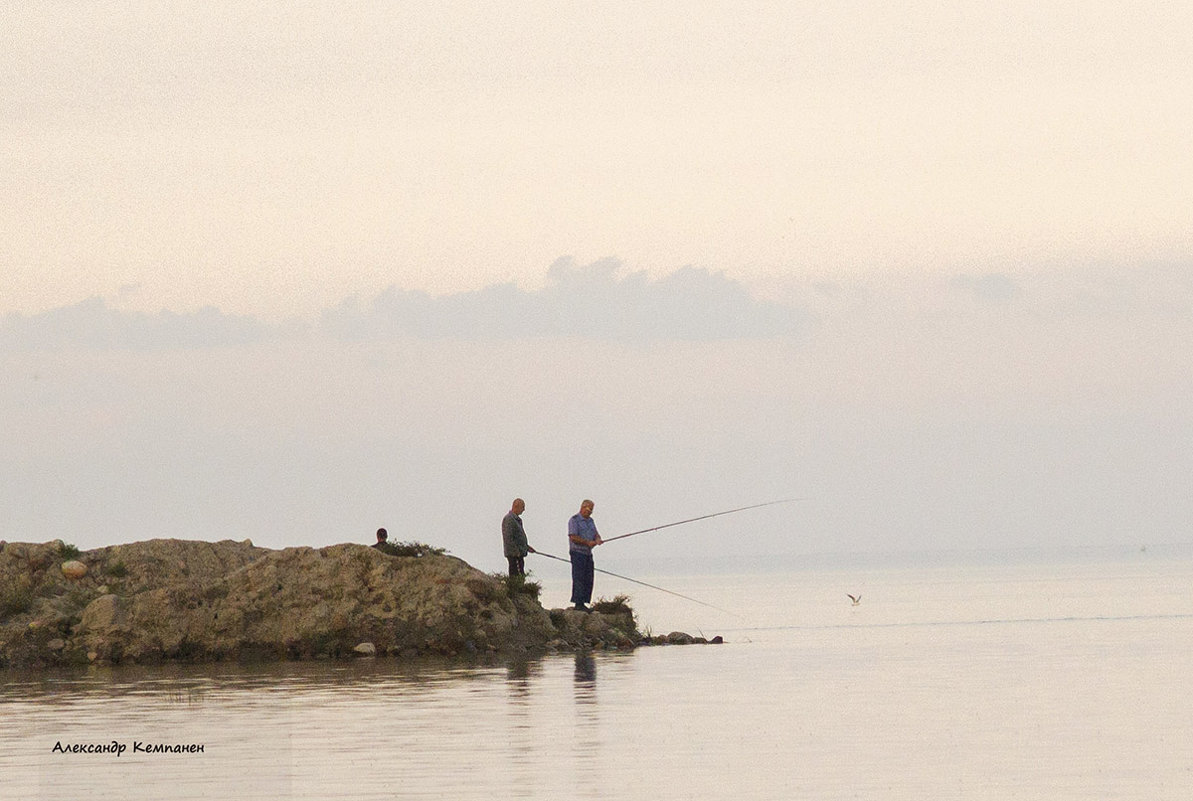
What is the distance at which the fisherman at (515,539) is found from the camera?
29.9 m

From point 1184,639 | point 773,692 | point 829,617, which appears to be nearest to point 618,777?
point 773,692

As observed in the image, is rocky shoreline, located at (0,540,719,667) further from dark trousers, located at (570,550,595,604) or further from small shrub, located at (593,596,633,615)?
small shrub, located at (593,596,633,615)

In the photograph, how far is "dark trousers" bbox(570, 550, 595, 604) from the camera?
1190 inches

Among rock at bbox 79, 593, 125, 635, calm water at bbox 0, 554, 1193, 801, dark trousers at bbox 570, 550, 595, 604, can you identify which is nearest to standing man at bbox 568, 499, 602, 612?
dark trousers at bbox 570, 550, 595, 604

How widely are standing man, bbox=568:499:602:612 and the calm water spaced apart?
115 inches

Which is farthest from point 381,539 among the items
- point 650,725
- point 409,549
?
point 650,725

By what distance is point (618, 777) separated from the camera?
43.7ft

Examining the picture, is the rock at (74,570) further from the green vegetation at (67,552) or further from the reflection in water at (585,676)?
the reflection in water at (585,676)

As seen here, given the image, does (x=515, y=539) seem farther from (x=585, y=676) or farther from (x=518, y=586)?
(x=585, y=676)

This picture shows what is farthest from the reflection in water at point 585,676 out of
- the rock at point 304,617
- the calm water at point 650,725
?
the rock at point 304,617

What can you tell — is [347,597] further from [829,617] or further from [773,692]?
[829,617]

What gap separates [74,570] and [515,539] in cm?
673

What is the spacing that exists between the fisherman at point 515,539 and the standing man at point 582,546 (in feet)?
2.34

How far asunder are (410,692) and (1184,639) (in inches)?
506
